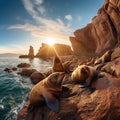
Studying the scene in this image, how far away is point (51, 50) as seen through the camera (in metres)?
93.0

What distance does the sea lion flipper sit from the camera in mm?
4426

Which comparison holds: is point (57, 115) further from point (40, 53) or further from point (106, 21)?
point (40, 53)

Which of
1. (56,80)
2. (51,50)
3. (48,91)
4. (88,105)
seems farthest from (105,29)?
(51,50)

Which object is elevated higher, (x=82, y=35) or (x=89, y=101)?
(x=82, y=35)

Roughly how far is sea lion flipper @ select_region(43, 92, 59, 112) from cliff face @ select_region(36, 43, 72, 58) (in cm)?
8004

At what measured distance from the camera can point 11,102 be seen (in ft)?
28.0

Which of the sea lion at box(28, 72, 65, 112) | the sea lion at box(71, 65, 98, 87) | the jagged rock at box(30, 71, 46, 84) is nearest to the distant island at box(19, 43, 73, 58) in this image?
the jagged rock at box(30, 71, 46, 84)

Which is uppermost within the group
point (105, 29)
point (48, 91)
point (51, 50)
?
Answer: point (105, 29)

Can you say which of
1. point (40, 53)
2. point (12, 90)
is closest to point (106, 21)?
point (12, 90)

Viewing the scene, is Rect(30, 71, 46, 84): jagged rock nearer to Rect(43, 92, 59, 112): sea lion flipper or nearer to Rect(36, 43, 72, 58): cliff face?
Rect(43, 92, 59, 112): sea lion flipper

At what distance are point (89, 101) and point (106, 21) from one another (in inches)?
1002

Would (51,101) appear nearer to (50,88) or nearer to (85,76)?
(50,88)

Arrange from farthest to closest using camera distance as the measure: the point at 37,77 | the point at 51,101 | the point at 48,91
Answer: the point at 37,77 → the point at 48,91 → the point at 51,101

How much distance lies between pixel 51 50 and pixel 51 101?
292 ft
